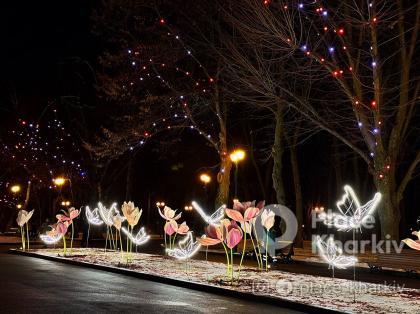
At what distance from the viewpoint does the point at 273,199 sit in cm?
5006

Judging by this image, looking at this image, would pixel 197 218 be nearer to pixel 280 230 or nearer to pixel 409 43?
pixel 280 230

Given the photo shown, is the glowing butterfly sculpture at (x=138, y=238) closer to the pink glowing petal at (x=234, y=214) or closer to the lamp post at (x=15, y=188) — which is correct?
the pink glowing petal at (x=234, y=214)

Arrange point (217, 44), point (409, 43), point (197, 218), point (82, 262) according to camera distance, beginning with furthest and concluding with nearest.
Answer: point (197, 218), point (217, 44), point (409, 43), point (82, 262)

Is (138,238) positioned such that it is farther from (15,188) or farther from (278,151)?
(15,188)

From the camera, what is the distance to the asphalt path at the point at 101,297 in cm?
1112

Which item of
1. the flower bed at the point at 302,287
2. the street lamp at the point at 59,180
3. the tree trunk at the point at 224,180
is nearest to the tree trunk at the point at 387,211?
the flower bed at the point at 302,287

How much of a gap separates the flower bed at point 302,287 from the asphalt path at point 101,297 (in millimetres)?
828

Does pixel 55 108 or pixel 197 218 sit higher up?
pixel 55 108

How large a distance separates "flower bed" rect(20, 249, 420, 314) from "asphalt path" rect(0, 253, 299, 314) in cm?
83

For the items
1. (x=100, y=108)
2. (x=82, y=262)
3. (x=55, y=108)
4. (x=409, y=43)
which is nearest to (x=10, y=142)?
(x=55, y=108)

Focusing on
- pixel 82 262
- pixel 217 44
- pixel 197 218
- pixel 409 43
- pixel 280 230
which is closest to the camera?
pixel 82 262

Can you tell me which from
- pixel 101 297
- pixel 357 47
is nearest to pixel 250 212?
pixel 101 297

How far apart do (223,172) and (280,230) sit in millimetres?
4957

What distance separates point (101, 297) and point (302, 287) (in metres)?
5.02
